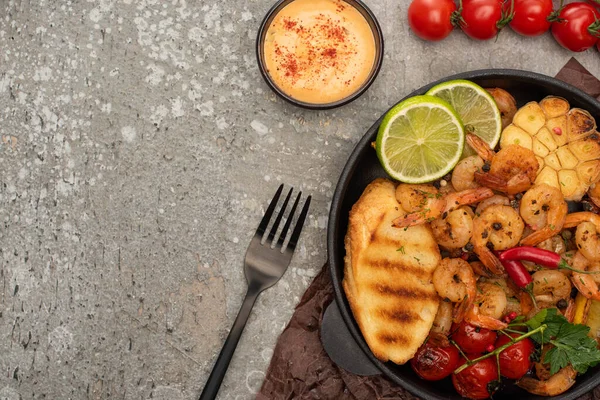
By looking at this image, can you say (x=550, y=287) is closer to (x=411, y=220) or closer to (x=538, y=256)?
(x=538, y=256)

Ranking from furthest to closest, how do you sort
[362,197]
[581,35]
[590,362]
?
1. [581,35]
2. [362,197]
3. [590,362]

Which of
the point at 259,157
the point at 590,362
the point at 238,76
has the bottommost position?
Answer: the point at 590,362

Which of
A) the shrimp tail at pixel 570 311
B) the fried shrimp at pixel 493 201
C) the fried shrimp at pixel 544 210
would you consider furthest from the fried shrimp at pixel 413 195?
the shrimp tail at pixel 570 311

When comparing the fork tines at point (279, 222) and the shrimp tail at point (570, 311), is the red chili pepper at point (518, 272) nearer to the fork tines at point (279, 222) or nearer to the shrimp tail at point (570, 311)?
the shrimp tail at point (570, 311)

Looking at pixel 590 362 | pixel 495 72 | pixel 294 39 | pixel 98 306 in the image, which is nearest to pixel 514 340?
pixel 590 362

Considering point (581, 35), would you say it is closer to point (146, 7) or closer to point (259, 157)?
point (259, 157)

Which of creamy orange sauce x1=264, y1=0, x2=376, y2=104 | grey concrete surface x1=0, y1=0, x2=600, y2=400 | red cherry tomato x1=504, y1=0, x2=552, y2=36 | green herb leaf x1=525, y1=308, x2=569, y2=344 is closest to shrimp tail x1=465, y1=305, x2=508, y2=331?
green herb leaf x1=525, y1=308, x2=569, y2=344

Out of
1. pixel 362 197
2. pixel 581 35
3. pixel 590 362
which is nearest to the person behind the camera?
pixel 590 362

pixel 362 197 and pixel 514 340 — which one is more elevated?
pixel 362 197
